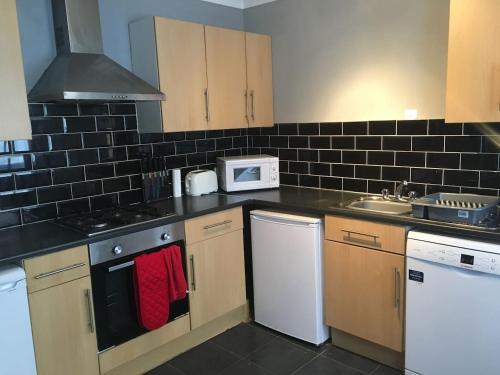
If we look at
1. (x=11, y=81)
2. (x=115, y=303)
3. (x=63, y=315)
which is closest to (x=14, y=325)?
(x=63, y=315)

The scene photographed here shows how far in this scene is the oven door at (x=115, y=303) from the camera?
224cm

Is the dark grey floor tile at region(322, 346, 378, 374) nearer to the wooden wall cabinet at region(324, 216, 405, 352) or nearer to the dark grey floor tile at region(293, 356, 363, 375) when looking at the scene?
the dark grey floor tile at region(293, 356, 363, 375)

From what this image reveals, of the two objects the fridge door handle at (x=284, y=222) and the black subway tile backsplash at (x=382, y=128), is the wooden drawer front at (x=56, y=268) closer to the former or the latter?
the fridge door handle at (x=284, y=222)

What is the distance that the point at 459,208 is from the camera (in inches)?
83.0

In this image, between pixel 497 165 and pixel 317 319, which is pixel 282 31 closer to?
pixel 497 165

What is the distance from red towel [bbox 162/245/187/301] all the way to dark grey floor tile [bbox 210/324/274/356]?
21.6 inches

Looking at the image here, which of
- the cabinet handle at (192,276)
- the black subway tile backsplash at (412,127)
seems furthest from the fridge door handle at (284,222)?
the black subway tile backsplash at (412,127)

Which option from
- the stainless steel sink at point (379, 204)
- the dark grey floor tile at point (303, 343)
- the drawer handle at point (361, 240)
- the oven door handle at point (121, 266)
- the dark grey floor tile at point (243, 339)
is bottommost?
the dark grey floor tile at point (243, 339)

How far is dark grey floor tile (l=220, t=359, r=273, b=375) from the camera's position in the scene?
8.27ft

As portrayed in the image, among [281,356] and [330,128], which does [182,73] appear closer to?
[330,128]

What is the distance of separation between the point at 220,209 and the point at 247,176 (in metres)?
0.57

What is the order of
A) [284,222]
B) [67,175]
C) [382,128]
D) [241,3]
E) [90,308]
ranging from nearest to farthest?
[90,308], [67,175], [284,222], [382,128], [241,3]

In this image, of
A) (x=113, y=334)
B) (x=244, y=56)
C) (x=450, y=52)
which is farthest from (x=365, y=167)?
(x=113, y=334)

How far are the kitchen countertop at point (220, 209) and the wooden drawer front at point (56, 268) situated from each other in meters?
0.04
